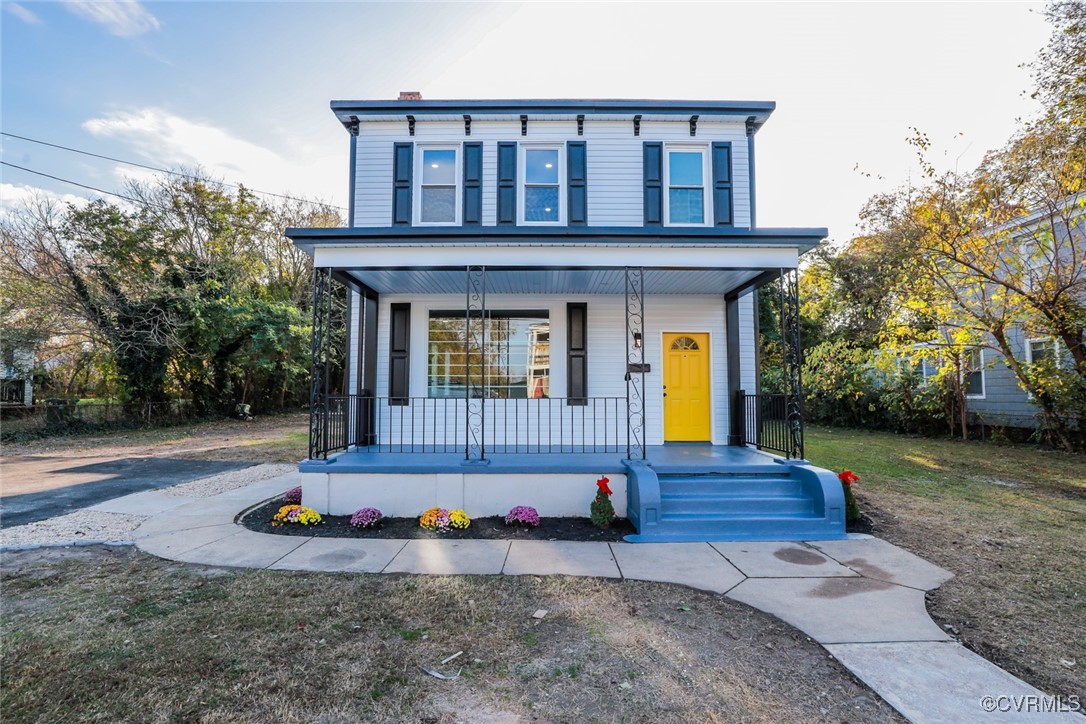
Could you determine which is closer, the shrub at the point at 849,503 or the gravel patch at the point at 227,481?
the shrub at the point at 849,503

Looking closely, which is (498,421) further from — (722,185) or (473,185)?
(722,185)

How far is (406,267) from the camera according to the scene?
21.5 ft

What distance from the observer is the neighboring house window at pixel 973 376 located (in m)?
13.1

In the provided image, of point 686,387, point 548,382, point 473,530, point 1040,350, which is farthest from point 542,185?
point 1040,350

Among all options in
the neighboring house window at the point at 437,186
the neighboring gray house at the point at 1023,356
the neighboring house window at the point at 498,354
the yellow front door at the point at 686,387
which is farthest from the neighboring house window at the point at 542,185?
the neighboring gray house at the point at 1023,356

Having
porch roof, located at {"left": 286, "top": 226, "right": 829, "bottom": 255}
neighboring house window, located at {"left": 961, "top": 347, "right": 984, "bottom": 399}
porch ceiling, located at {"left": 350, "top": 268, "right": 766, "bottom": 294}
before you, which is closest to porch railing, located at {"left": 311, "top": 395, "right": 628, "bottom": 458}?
porch ceiling, located at {"left": 350, "top": 268, "right": 766, "bottom": 294}

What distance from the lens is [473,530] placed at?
5.63m

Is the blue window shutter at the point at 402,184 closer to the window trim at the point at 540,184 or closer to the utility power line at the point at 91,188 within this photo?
the window trim at the point at 540,184

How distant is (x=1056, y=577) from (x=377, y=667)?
576cm

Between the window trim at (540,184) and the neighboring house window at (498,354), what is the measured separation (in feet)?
5.46

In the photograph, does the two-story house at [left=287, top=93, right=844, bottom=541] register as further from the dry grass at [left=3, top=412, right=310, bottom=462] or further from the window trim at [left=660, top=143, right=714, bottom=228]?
the dry grass at [left=3, top=412, right=310, bottom=462]

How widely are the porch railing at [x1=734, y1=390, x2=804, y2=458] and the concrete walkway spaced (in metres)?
1.57

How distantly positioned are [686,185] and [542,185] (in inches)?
104

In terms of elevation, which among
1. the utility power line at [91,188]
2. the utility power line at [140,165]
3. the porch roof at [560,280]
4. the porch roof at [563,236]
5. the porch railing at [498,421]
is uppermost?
the utility power line at [140,165]
